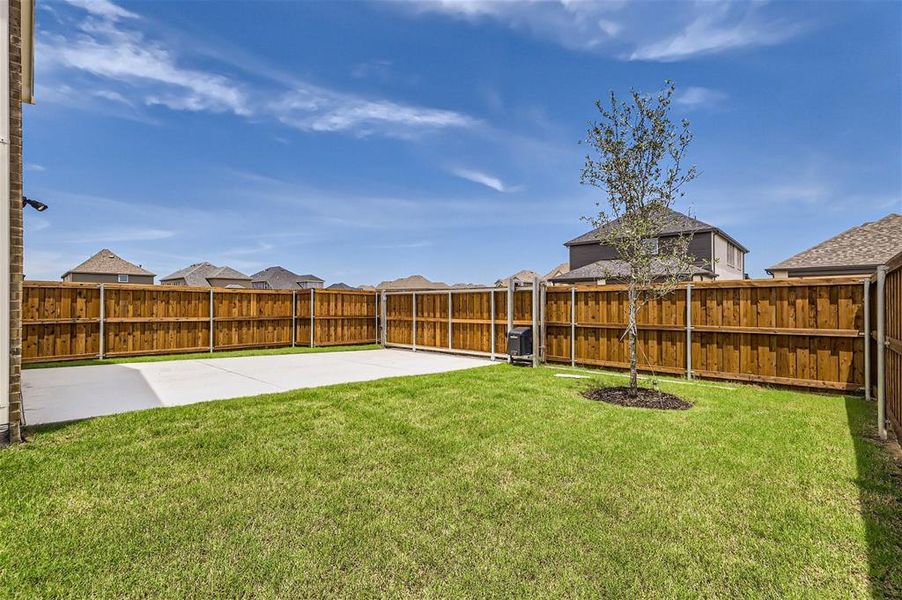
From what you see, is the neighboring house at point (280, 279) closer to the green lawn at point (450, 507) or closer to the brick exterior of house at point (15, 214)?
the brick exterior of house at point (15, 214)

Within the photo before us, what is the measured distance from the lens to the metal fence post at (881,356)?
474 centimetres

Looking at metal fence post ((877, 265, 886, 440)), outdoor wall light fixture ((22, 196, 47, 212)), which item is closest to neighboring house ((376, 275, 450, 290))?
outdoor wall light fixture ((22, 196, 47, 212))

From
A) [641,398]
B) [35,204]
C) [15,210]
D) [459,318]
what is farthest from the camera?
[459,318]

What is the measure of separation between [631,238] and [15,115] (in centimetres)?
770

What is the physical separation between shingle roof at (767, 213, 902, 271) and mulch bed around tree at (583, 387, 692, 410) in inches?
613

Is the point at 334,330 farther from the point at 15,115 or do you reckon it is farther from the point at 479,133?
the point at 15,115

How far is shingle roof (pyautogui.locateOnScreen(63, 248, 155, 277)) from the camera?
38031 millimetres

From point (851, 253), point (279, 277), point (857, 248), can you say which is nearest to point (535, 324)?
point (851, 253)

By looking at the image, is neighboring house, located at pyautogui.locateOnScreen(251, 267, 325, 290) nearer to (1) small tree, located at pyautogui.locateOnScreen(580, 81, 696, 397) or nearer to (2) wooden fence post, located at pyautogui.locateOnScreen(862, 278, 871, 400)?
(1) small tree, located at pyautogui.locateOnScreen(580, 81, 696, 397)

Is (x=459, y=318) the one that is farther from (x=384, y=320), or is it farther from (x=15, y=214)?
(x=15, y=214)

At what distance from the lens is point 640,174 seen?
657 centimetres

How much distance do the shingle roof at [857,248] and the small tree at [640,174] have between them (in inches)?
594

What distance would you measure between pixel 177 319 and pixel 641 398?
12.8 metres

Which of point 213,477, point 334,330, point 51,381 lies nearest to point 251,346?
point 334,330
